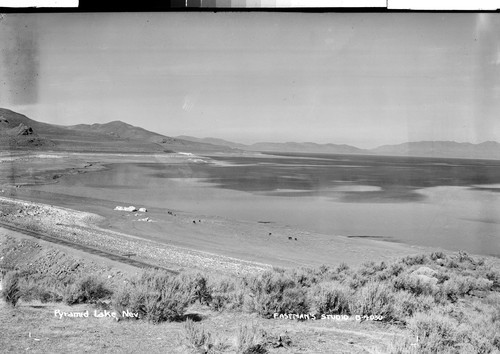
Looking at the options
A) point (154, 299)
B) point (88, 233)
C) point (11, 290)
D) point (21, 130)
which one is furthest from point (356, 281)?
point (21, 130)

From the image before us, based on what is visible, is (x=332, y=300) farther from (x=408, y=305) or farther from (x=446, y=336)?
(x=446, y=336)

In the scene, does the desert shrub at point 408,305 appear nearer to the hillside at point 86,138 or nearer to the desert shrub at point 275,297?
the desert shrub at point 275,297

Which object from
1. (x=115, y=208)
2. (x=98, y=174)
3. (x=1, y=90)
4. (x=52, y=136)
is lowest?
(x=115, y=208)

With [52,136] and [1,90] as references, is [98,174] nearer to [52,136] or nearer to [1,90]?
[52,136]

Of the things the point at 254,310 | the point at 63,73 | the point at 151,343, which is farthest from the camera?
the point at 63,73

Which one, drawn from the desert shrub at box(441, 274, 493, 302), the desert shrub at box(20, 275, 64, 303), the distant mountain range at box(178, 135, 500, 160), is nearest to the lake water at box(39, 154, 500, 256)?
the distant mountain range at box(178, 135, 500, 160)

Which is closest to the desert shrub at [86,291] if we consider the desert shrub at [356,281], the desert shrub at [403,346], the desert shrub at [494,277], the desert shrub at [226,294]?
the desert shrub at [226,294]

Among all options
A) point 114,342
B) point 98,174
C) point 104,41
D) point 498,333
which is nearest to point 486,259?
point 498,333
